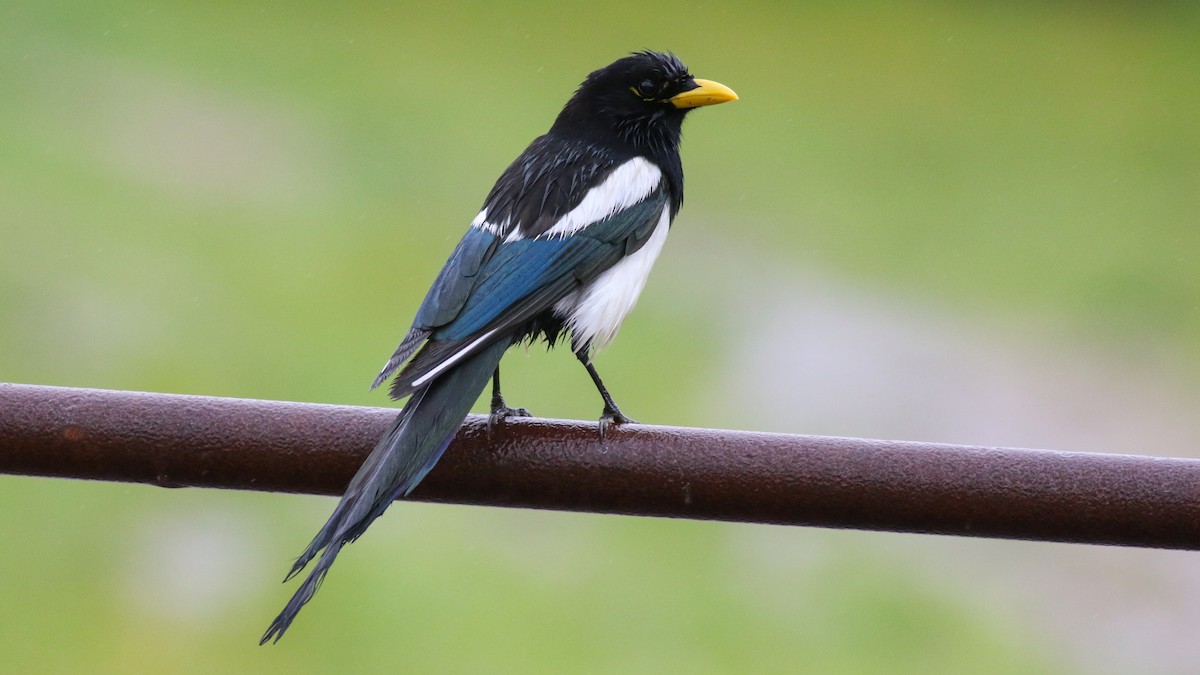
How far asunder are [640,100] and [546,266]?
1.84ft

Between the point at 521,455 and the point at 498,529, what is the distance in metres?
5.32

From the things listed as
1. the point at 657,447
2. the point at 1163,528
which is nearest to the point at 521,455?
the point at 657,447

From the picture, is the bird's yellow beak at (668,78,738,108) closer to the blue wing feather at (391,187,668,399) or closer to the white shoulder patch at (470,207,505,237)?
the blue wing feather at (391,187,668,399)

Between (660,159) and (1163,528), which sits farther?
(660,159)

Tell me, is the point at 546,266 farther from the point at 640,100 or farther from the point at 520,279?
the point at 640,100

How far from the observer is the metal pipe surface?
3.57 ft

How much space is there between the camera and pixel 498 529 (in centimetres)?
644

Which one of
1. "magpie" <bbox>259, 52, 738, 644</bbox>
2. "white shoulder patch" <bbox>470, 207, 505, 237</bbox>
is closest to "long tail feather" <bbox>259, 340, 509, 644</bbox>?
"magpie" <bbox>259, 52, 738, 644</bbox>

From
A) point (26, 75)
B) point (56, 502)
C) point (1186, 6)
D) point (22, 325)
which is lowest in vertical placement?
point (56, 502)

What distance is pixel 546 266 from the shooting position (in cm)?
171

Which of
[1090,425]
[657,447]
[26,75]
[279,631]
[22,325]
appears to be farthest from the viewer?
[26,75]

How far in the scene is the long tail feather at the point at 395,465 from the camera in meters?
1.07

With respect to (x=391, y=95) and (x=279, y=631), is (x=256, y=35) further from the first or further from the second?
(x=279, y=631)

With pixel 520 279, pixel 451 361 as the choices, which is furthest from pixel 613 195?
pixel 451 361
